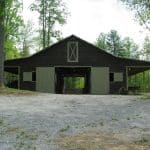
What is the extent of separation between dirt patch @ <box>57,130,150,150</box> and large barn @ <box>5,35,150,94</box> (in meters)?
25.4

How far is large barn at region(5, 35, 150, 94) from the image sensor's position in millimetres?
35562

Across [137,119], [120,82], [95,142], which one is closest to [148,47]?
[120,82]

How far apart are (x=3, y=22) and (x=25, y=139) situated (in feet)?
66.4

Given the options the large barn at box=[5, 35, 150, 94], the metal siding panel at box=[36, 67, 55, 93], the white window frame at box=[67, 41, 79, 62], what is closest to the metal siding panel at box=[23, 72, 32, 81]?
the large barn at box=[5, 35, 150, 94]

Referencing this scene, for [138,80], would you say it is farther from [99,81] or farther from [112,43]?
[99,81]

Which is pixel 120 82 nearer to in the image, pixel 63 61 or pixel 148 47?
pixel 63 61

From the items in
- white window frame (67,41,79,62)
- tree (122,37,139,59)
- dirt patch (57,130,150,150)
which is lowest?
dirt patch (57,130,150,150)

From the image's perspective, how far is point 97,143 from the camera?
9.00 metres

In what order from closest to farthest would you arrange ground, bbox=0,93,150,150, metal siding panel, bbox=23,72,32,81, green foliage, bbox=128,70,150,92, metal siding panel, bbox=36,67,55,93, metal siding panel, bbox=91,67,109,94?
ground, bbox=0,93,150,150, metal siding panel, bbox=91,67,109,94, metal siding panel, bbox=36,67,55,93, metal siding panel, bbox=23,72,32,81, green foliage, bbox=128,70,150,92

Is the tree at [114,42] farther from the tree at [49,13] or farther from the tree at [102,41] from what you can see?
the tree at [49,13]

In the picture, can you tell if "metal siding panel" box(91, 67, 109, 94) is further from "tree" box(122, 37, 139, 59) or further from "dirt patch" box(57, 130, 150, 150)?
"tree" box(122, 37, 139, 59)

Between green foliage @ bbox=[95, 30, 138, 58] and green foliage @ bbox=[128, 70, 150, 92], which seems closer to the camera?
green foliage @ bbox=[128, 70, 150, 92]

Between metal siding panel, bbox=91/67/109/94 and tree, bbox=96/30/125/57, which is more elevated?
tree, bbox=96/30/125/57

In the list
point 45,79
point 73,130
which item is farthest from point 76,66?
point 73,130
